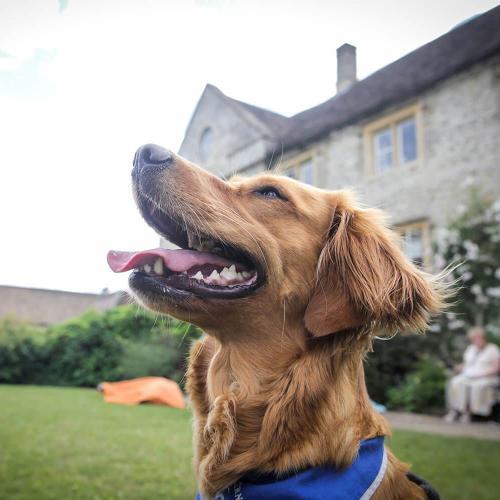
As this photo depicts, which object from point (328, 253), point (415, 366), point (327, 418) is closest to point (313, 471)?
point (327, 418)

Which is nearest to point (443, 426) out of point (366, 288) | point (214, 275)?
point (366, 288)

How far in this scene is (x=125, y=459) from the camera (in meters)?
4.80

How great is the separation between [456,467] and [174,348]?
1021cm

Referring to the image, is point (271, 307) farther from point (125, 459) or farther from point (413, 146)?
point (413, 146)

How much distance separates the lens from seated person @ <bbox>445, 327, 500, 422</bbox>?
7.55 metres

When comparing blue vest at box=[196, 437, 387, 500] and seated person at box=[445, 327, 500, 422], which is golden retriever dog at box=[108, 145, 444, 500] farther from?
seated person at box=[445, 327, 500, 422]

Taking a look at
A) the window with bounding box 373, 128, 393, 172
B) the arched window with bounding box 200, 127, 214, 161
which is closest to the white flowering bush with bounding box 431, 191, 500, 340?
the window with bounding box 373, 128, 393, 172

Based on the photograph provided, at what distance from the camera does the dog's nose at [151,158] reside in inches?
82.2

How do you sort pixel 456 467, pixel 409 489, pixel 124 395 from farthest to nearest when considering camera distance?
pixel 124 395, pixel 456 467, pixel 409 489

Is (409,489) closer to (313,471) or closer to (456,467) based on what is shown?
(313,471)

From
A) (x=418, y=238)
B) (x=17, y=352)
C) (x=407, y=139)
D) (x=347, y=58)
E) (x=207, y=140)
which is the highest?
(x=407, y=139)

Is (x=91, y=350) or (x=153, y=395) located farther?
(x=91, y=350)

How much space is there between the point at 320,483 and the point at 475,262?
28.5ft

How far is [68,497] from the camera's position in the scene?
3504 mm
